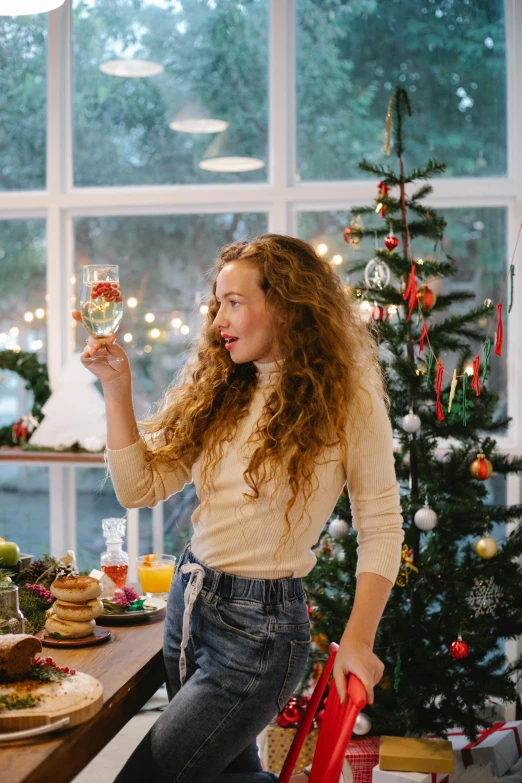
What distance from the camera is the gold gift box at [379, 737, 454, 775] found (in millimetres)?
2451

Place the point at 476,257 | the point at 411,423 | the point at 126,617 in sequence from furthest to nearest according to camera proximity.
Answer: the point at 476,257, the point at 411,423, the point at 126,617

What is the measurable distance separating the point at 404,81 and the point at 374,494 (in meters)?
2.75

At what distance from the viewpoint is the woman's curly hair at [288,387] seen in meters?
1.61

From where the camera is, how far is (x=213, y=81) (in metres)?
3.98

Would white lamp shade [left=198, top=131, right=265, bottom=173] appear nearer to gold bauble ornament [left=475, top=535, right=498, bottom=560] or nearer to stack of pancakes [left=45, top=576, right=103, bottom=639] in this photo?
gold bauble ornament [left=475, top=535, right=498, bottom=560]

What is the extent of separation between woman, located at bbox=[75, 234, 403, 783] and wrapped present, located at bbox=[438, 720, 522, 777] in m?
1.32

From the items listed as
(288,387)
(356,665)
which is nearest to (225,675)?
(356,665)

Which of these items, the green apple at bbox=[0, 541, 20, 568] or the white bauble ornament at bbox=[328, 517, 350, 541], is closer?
the green apple at bbox=[0, 541, 20, 568]

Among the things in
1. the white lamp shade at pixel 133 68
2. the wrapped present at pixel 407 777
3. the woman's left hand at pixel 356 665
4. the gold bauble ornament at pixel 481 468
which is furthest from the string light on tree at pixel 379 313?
the white lamp shade at pixel 133 68

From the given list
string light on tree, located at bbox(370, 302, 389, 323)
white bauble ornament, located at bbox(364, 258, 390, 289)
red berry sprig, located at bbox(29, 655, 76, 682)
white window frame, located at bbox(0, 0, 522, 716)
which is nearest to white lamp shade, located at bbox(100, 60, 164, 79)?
white window frame, located at bbox(0, 0, 522, 716)

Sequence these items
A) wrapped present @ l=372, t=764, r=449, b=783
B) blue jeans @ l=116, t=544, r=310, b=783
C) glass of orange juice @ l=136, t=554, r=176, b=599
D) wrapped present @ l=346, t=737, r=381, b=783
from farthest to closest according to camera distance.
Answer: wrapped present @ l=346, t=737, r=381, b=783 < wrapped present @ l=372, t=764, r=449, b=783 < glass of orange juice @ l=136, t=554, r=176, b=599 < blue jeans @ l=116, t=544, r=310, b=783

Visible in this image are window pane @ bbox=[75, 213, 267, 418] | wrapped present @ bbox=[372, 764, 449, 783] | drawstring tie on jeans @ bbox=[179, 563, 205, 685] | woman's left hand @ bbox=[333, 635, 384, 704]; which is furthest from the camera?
window pane @ bbox=[75, 213, 267, 418]

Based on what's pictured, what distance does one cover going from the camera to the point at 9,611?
1580mm

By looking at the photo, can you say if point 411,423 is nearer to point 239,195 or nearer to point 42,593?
point 42,593
